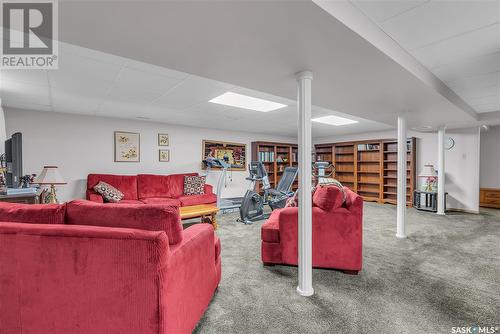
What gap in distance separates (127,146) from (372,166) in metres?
6.59

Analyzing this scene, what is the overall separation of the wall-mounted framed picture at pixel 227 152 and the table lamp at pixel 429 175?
4440mm

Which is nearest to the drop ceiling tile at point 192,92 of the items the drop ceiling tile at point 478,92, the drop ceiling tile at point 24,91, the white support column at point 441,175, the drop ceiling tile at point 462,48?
the drop ceiling tile at point 24,91

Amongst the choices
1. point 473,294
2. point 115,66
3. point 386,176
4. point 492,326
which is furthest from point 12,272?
point 386,176

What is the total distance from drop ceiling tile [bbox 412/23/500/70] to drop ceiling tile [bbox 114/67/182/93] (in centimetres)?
260

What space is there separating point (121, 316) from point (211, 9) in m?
1.71

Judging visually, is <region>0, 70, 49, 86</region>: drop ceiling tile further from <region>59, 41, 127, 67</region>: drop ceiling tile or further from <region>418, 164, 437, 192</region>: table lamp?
<region>418, 164, 437, 192</region>: table lamp

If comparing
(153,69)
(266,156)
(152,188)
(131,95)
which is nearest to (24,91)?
(131,95)

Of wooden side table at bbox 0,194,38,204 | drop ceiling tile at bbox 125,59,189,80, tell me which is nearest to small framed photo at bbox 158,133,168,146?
wooden side table at bbox 0,194,38,204

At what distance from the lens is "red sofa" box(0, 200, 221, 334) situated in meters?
1.20

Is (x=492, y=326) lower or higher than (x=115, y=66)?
lower

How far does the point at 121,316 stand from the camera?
1.23 m

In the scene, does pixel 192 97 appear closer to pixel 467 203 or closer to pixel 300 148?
pixel 300 148

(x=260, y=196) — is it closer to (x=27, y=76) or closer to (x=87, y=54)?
(x=87, y=54)

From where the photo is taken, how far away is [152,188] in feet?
16.8
